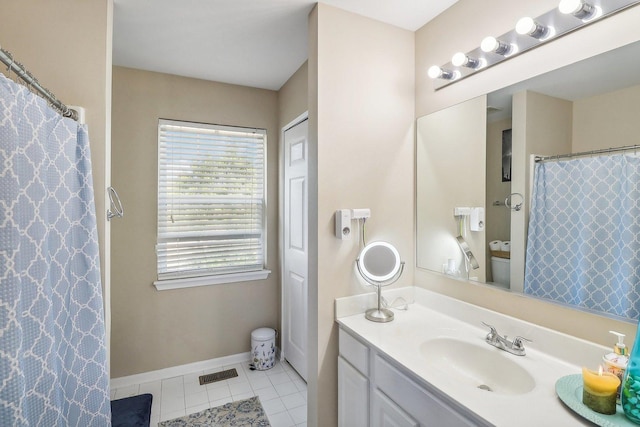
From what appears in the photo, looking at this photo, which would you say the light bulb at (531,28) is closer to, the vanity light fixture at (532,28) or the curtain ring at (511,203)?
the vanity light fixture at (532,28)

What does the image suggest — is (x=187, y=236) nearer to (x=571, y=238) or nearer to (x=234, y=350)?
(x=234, y=350)

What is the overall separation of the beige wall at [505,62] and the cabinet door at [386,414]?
68 cm

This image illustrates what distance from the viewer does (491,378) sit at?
1293 mm

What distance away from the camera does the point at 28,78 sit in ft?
3.29

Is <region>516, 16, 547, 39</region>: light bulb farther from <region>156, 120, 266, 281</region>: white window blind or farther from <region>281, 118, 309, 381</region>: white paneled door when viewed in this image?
<region>156, 120, 266, 281</region>: white window blind

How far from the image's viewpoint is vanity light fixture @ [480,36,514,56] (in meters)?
Result: 1.39

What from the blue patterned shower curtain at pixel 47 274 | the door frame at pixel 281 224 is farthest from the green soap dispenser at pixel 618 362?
the door frame at pixel 281 224

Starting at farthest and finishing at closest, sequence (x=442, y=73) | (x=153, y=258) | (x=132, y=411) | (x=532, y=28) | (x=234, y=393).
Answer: (x=153, y=258), (x=234, y=393), (x=132, y=411), (x=442, y=73), (x=532, y=28)

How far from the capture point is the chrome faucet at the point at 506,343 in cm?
127

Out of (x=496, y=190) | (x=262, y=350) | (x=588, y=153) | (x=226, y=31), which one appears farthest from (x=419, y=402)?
(x=226, y=31)

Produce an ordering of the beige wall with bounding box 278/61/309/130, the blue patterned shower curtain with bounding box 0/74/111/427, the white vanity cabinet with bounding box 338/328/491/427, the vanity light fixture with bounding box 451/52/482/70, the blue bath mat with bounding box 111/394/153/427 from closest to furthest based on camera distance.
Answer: the blue patterned shower curtain with bounding box 0/74/111/427, the white vanity cabinet with bounding box 338/328/491/427, the vanity light fixture with bounding box 451/52/482/70, the blue bath mat with bounding box 111/394/153/427, the beige wall with bounding box 278/61/309/130

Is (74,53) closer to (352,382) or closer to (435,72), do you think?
(435,72)

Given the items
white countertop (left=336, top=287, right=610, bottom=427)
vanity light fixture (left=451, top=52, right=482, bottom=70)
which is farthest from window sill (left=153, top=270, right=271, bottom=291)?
vanity light fixture (left=451, top=52, right=482, bottom=70)

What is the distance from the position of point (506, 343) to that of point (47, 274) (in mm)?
1725
